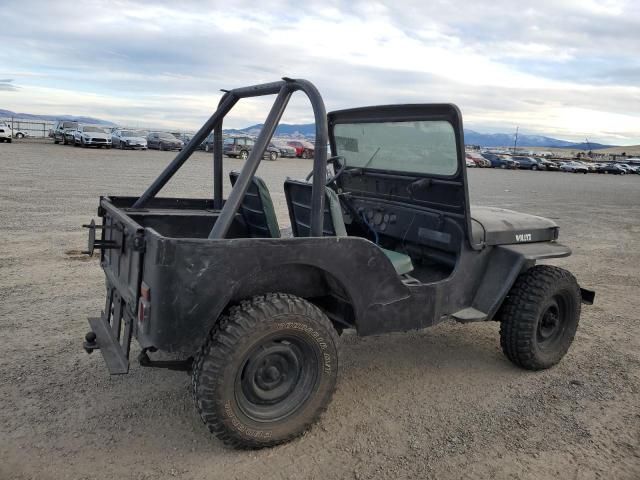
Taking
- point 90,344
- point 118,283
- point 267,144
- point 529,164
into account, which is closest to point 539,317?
point 267,144

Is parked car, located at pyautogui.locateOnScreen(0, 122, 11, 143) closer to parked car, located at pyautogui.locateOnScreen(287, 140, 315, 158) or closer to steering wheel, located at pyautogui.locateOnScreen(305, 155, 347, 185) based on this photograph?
parked car, located at pyautogui.locateOnScreen(287, 140, 315, 158)

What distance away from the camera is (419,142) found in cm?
400

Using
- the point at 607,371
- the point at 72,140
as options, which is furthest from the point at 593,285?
the point at 72,140

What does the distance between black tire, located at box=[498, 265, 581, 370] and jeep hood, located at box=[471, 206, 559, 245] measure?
11.2 inches

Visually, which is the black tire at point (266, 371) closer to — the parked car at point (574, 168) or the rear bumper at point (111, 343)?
the rear bumper at point (111, 343)

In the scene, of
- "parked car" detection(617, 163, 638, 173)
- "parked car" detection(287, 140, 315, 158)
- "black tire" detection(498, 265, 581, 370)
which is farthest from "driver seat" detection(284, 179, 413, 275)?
"parked car" detection(617, 163, 638, 173)

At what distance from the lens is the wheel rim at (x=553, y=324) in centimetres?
420

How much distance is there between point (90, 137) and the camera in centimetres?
3155

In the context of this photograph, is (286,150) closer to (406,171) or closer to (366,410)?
(406,171)

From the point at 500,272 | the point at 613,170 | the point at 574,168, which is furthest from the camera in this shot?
the point at 613,170

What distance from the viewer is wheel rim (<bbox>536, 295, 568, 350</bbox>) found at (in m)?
4.20

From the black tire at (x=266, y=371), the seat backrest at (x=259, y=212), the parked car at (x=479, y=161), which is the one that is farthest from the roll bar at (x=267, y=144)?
the parked car at (x=479, y=161)

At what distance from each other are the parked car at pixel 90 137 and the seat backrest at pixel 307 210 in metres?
31.0

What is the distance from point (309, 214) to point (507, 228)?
4.98ft
